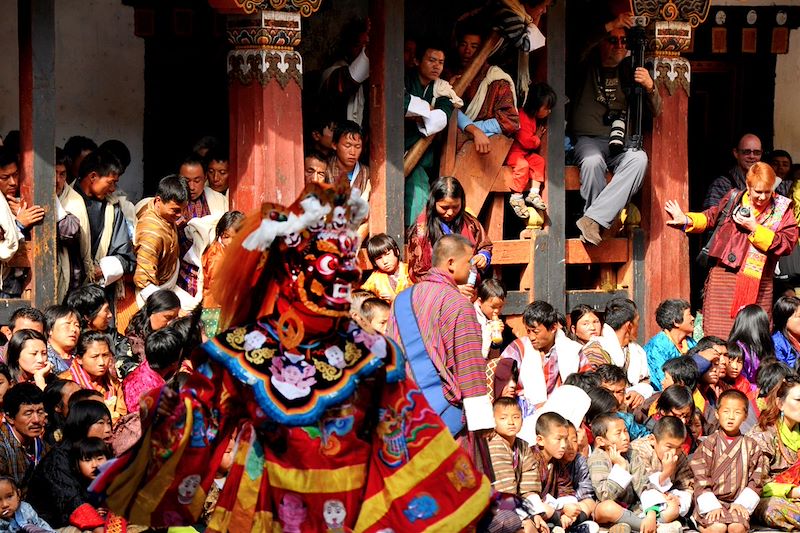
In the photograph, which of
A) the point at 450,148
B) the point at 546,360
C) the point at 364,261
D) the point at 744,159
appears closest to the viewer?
the point at 546,360

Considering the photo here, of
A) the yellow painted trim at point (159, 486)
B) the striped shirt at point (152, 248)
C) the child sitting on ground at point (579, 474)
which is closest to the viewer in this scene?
the yellow painted trim at point (159, 486)

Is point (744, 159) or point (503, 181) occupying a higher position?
point (744, 159)

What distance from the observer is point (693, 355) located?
1088 cm

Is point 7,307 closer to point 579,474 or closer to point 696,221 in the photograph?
point 579,474

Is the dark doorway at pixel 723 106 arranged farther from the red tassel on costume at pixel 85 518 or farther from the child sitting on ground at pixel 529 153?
the red tassel on costume at pixel 85 518

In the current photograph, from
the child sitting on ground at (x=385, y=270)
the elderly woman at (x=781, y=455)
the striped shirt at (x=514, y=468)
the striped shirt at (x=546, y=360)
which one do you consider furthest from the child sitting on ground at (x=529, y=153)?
the striped shirt at (x=514, y=468)

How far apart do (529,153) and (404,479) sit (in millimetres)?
5777

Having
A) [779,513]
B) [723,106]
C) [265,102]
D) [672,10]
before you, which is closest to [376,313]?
[265,102]

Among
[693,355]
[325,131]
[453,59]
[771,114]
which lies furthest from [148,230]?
[771,114]

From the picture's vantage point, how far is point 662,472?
9648mm

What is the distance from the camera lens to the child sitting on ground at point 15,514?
7559 millimetres

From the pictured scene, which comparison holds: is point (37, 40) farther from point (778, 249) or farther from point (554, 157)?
point (778, 249)

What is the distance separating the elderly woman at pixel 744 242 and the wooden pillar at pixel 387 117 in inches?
84.9

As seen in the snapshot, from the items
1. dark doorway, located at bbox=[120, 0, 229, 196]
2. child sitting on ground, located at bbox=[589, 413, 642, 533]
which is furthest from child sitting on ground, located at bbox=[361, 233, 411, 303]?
dark doorway, located at bbox=[120, 0, 229, 196]
